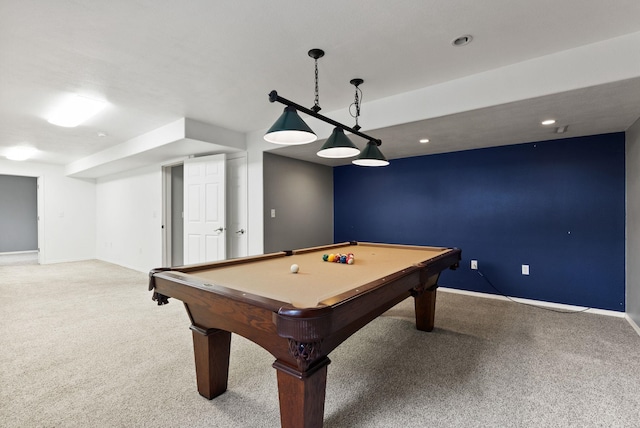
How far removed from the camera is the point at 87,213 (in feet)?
24.6

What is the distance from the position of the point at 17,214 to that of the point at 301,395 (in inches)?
420

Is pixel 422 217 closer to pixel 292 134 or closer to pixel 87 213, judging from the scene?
pixel 292 134

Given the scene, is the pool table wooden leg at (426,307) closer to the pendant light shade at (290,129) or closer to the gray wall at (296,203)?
the pendant light shade at (290,129)

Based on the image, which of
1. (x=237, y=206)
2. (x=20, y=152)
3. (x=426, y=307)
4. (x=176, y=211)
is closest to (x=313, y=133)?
(x=426, y=307)

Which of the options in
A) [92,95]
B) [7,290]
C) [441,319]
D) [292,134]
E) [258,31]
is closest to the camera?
[258,31]

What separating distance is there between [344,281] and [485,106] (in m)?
1.94

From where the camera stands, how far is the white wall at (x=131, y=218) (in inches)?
222

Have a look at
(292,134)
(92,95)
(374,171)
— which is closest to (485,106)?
(292,134)

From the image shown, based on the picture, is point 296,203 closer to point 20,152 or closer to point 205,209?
point 205,209

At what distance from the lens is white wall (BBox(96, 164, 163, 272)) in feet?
18.5

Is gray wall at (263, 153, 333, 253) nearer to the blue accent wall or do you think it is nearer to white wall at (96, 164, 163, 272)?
the blue accent wall

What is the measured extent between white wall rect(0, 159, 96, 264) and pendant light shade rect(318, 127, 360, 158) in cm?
740

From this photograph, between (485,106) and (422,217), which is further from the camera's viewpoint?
(422,217)

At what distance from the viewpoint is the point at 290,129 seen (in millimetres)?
1901
